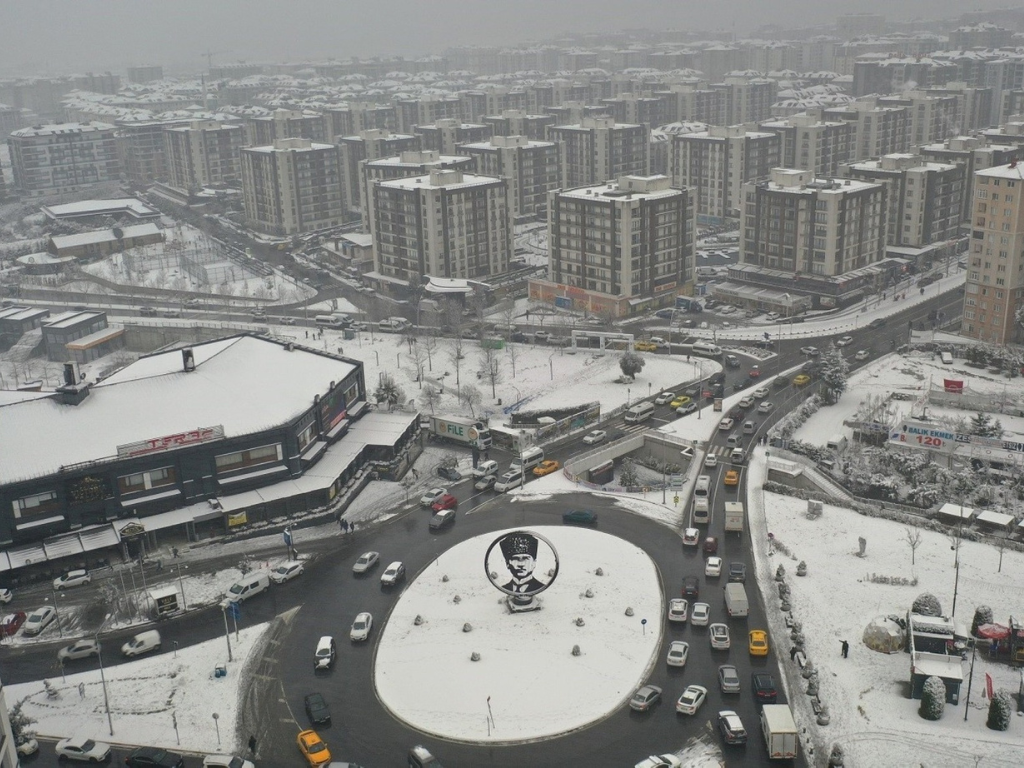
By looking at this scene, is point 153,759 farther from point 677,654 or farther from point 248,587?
point 677,654

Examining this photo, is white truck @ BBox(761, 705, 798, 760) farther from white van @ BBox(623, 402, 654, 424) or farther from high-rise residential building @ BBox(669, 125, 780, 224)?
high-rise residential building @ BBox(669, 125, 780, 224)

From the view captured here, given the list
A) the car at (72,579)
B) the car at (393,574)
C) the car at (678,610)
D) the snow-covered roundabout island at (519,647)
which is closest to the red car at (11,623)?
the car at (72,579)

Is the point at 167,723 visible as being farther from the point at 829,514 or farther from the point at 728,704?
the point at 829,514

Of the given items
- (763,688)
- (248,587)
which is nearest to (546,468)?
(248,587)

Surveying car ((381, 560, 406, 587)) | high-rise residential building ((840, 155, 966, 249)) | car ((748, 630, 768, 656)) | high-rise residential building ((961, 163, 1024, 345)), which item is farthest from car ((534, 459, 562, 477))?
high-rise residential building ((840, 155, 966, 249))

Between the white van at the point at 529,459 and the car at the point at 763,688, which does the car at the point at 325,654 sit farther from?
the white van at the point at 529,459
